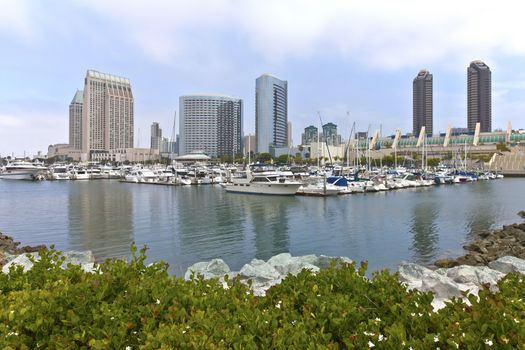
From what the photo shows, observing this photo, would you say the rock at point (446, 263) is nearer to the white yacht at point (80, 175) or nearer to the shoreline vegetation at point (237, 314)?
the shoreline vegetation at point (237, 314)

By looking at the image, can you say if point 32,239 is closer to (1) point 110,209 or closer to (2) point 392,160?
(1) point 110,209

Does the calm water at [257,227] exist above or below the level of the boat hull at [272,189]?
below

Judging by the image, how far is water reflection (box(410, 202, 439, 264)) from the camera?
75.4 ft

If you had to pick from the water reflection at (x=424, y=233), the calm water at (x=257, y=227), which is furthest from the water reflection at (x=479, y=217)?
the water reflection at (x=424, y=233)

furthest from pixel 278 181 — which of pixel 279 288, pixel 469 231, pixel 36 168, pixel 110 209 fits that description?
pixel 36 168

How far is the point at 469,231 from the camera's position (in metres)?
30.9

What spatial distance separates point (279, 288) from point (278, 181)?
54862 millimetres

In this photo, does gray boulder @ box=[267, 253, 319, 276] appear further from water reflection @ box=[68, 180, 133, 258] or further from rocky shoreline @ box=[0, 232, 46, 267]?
rocky shoreline @ box=[0, 232, 46, 267]

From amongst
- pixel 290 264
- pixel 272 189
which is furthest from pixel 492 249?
pixel 272 189

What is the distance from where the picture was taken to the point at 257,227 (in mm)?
33000

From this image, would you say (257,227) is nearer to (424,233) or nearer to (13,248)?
(424,233)

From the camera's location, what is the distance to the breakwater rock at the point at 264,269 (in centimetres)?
1285

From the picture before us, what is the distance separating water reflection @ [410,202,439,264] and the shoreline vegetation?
16.6 meters

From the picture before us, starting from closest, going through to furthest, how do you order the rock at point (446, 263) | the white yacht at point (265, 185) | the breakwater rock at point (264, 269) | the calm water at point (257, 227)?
the breakwater rock at point (264, 269) < the rock at point (446, 263) < the calm water at point (257, 227) < the white yacht at point (265, 185)
